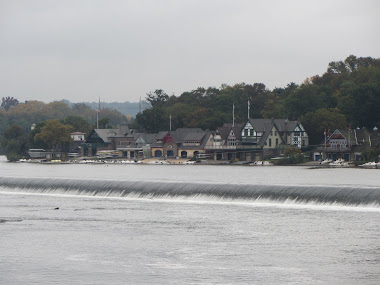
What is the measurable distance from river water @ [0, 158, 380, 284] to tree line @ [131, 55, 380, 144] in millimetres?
66744

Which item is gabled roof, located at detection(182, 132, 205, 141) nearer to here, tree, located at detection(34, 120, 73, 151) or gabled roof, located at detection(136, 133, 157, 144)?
gabled roof, located at detection(136, 133, 157, 144)

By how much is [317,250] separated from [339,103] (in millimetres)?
97912

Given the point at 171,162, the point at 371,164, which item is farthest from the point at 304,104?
the point at 371,164

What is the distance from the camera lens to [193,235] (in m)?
39.1

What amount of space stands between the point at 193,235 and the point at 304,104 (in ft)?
325

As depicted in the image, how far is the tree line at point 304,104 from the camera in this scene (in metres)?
119

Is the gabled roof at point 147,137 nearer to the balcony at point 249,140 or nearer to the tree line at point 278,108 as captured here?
the tree line at point 278,108

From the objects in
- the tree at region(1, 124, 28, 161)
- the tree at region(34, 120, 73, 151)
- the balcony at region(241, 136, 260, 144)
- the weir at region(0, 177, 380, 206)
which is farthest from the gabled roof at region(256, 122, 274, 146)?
the weir at region(0, 177, 380, 206)

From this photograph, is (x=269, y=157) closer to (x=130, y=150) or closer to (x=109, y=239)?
(x=130, y=150)

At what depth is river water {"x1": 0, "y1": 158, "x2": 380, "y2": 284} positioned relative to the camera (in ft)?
100

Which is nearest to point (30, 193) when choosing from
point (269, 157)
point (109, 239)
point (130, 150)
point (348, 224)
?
point (109, 239)

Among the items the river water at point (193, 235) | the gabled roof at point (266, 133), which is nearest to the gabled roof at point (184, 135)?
the gabled roof at point (266, 133)

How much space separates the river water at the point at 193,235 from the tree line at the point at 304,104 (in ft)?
219

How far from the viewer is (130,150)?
15012 centimetres
